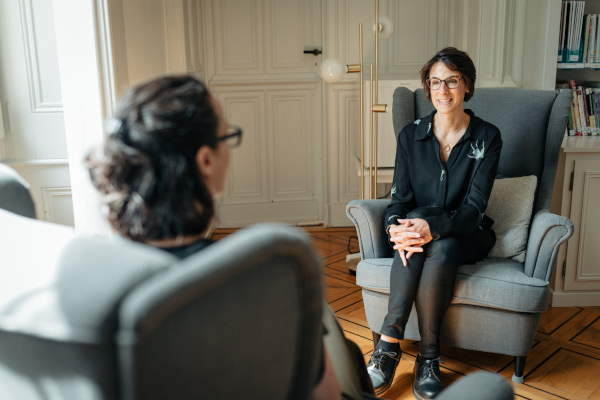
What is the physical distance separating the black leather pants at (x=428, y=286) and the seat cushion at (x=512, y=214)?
0.23 meters

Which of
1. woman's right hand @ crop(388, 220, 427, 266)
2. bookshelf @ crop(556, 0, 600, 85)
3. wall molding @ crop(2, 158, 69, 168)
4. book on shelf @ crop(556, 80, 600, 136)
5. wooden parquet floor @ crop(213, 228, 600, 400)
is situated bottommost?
wooden parquet floor @ crop(213, 228, 600, 400)

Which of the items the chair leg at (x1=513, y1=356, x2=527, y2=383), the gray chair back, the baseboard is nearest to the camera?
the gray chair back

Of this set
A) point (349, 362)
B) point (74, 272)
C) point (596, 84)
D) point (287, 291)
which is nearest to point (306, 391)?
point (287, 291)

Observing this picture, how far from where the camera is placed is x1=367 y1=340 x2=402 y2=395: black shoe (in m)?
1.98

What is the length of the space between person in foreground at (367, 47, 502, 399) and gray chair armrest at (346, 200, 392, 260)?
0.05m

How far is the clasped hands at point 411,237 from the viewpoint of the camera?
195 centimetres

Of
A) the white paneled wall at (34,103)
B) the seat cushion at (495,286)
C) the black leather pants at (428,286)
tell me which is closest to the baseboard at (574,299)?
the seat cushion at (495,286)

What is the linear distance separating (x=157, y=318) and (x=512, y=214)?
1990 millimetres

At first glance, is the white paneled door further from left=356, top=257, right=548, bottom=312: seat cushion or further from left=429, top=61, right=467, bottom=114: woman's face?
left=356, top=257, right=548, bottom=312: seat cushion

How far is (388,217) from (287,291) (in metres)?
1.67

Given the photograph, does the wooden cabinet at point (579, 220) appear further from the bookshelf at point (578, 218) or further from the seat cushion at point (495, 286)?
the seat cushion at point (495, 286)

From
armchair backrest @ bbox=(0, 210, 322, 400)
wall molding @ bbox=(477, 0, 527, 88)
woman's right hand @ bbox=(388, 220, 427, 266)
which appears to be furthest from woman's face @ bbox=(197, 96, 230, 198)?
wall molding @ bbox=(477, 0, 527, 88)

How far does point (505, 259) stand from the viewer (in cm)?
215

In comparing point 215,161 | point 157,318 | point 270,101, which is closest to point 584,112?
point 270,101
